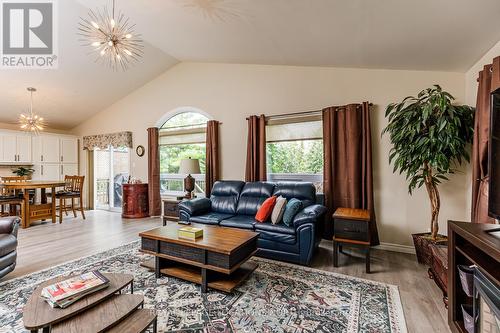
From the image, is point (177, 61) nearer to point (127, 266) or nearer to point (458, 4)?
point (127, 266)

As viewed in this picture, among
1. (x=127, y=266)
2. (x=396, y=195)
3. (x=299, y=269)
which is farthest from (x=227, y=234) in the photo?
(x=396, y=195)

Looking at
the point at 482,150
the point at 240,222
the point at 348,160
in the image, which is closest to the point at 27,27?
the point at 240,222

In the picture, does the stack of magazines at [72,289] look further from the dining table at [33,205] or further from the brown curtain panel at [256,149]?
the dining table at [33,205]

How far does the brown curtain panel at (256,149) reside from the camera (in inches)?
168

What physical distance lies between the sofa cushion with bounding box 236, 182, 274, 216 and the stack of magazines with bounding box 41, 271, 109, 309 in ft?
7.57

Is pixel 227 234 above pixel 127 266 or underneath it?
above

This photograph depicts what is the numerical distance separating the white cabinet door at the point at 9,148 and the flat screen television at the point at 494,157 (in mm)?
8576

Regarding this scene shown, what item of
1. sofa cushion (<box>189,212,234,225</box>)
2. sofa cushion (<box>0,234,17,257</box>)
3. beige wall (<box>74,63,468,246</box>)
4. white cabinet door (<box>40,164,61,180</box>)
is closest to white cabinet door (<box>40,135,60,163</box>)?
white cabinet door (<box>40,164,61,180</box>)

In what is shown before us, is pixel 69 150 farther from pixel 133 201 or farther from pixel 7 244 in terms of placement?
pixel 7 244

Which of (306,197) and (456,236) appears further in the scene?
(306,197)

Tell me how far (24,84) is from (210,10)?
4.48 m

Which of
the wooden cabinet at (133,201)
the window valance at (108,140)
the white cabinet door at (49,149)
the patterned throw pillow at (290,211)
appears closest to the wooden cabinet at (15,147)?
the white cabinet door at (49,149)

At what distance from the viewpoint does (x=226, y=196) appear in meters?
4.09

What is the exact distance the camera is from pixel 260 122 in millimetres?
4324
